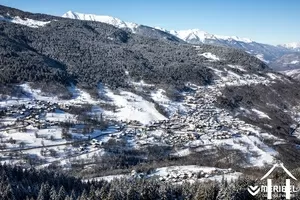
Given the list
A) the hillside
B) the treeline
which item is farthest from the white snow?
the treeline

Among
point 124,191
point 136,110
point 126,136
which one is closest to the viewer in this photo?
point 124,191

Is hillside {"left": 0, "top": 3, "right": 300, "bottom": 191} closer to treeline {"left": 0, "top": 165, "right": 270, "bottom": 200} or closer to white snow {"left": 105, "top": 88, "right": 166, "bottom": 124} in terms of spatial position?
white snow {"left": 105, "top": 88, "right": 166, "bottom": 124}

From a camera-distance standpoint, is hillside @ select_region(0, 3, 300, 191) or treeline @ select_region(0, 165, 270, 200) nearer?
treeline @ select_region(0, 165, 270, 200)

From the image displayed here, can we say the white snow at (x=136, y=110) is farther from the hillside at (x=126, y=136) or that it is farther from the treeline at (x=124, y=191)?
the treeline at (x=124, y=191)

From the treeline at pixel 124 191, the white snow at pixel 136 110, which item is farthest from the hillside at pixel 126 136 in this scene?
the treeline at pixel 124 191

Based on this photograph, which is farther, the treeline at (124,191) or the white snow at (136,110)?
the white snow at (136,110)

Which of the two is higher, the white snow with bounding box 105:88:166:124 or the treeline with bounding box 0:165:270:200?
the white snow with bounding box 105:88:166:124

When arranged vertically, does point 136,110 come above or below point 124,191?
above

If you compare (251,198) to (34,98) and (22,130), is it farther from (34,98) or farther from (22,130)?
(34,98)

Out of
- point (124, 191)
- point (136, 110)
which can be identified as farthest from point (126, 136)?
point (124, 191)

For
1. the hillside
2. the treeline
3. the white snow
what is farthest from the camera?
the white snow

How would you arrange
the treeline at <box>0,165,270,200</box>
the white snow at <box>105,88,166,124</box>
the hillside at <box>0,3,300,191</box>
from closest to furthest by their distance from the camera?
the treeline at <box>0,165,270,200</box>, the hillside at <box>0,3,300,191</box>, the white snow at <box>105,88,166,124</box>

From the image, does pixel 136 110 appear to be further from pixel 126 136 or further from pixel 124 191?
pixel 124 191
